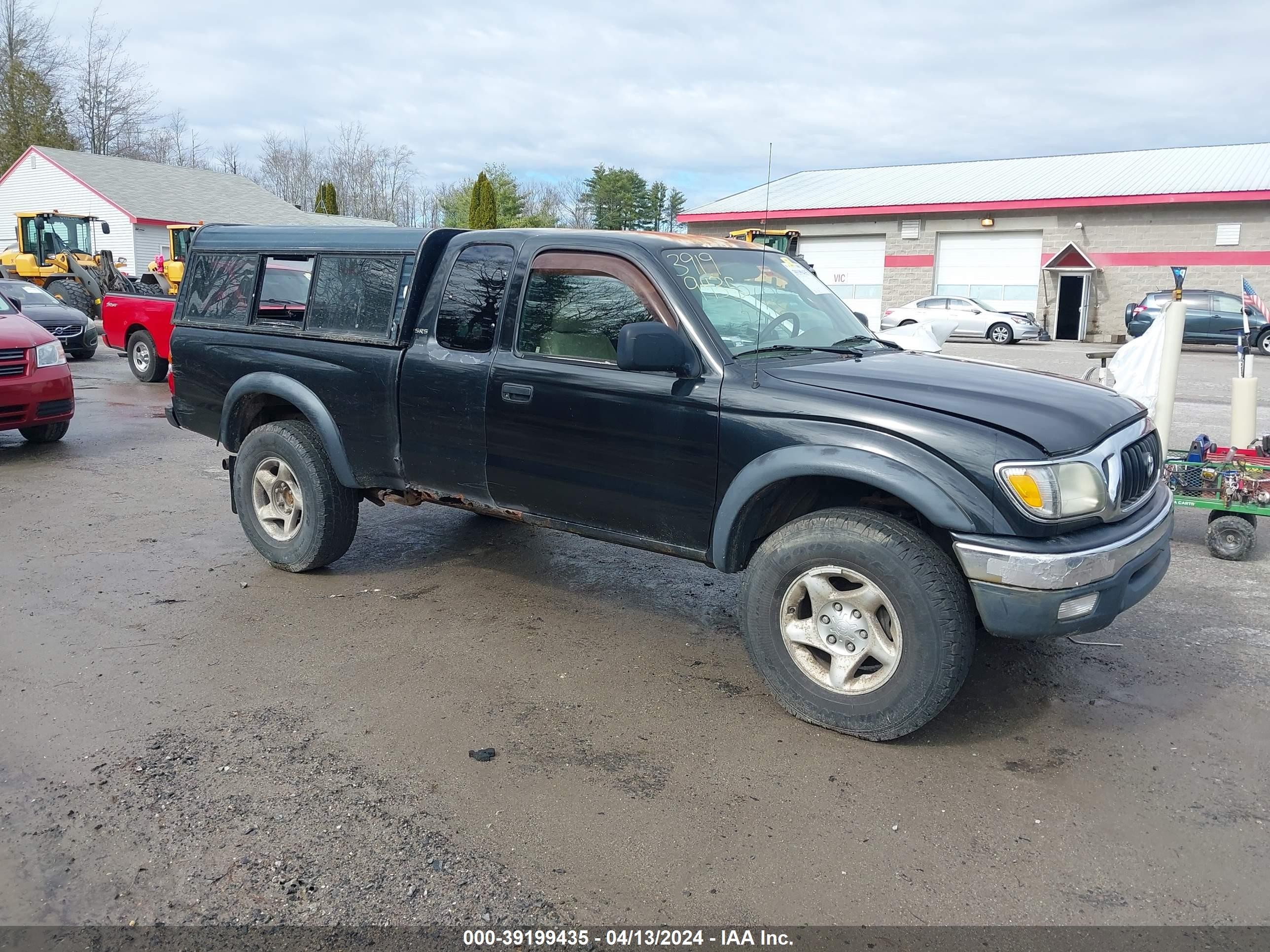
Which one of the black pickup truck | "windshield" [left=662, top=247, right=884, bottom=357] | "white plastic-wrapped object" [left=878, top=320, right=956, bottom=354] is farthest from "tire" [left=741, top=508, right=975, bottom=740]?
"white plastic-wrapped object" [left=878, top=320, right=956, bottom=354]

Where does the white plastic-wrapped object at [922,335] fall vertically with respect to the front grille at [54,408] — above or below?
above

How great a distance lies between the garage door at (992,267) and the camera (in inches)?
1272

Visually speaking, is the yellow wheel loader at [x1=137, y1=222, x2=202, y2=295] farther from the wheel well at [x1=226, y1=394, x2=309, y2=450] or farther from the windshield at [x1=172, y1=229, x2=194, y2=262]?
the wheel well at [x1=226, y1=394, x2=309, y2=450]

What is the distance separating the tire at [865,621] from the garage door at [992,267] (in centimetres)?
3047

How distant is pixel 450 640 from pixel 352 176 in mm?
78114

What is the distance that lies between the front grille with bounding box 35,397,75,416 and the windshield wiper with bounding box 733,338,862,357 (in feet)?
26.2

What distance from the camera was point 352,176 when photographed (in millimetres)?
76062

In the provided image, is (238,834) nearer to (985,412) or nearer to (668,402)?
(668,402)

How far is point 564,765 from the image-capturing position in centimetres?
365

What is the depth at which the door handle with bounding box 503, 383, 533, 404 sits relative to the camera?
4.61 metres

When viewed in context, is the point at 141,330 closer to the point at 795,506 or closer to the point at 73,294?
the point at 73,294

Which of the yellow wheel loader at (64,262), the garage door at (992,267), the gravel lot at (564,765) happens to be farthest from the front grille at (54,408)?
the garage door at (992,267)

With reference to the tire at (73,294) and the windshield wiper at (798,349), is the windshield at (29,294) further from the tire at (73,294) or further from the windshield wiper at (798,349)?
the windshield wiper at (798,349)

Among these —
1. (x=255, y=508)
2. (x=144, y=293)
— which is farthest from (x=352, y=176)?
(x=255, y=508)
